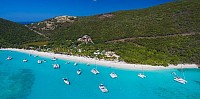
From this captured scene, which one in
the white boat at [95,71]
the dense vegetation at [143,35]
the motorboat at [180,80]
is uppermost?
the dense vegetation at [143,35]

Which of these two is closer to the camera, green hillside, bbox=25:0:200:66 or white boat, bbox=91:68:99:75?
white boat, bbox=91:68:99:75

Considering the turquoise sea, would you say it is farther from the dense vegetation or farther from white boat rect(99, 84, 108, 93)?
the dense vegetation

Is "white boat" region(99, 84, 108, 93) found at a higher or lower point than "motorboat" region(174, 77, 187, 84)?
lower

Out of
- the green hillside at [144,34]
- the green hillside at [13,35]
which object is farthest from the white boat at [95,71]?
the green hillside at [13,35]

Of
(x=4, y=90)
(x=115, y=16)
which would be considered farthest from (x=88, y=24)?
(x=4, y=90)

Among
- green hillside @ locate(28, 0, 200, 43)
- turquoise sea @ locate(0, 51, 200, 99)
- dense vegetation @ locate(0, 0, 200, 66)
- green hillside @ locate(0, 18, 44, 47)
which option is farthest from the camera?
green hillside @ locate(0, 18, 44, 47)

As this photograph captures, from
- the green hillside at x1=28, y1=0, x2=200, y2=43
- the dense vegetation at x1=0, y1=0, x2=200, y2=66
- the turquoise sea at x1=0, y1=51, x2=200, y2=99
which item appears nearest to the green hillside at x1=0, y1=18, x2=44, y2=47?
the dense vegetation at x1=0, y1=0, x2=200, y2=66

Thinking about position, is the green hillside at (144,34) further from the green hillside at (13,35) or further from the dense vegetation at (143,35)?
the green hillside at (13,35)
